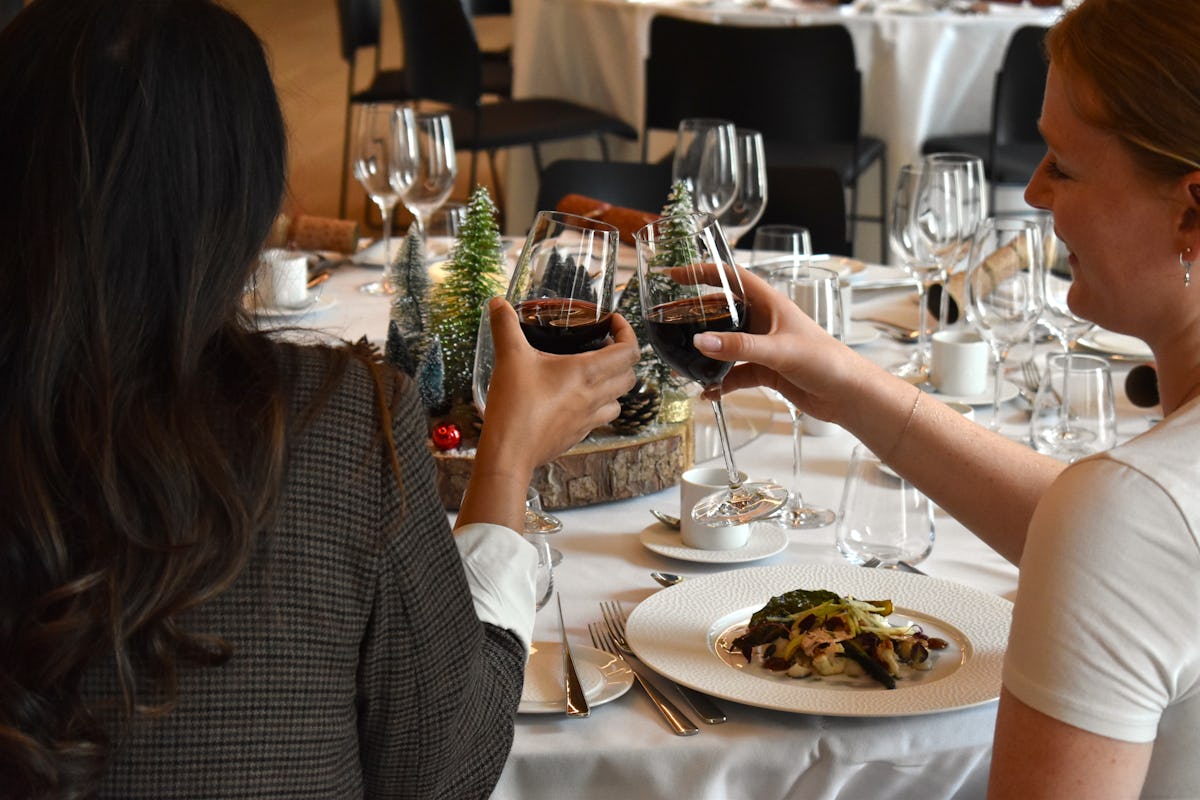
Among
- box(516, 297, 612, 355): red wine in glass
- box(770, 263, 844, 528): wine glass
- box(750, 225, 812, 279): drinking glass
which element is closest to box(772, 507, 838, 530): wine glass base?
box(770, 263, 844, 528): wine glass

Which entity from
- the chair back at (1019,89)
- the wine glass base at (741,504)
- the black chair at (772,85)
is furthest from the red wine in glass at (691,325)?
the chair back at (1019,89)

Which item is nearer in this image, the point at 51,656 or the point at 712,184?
the point at 51,656

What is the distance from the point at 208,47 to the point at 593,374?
45 cm

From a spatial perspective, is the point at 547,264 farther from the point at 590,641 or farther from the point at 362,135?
the point at 362,135

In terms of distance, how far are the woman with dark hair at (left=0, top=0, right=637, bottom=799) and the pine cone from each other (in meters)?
0.68

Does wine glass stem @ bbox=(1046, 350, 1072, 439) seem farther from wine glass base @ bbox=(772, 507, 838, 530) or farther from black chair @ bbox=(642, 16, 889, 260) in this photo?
black chair @ bbox=(642, 16, 889, 260)

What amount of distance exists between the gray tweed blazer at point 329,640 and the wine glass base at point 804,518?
65 centimetres

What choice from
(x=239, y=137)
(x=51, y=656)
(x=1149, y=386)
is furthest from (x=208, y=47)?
(x=1149, y=386)

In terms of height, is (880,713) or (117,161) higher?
(117,161)

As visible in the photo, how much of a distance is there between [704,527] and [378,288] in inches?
50.4

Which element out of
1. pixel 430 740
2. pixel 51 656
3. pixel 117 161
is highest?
pixel 117 161

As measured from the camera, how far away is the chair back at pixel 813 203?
10.2 feet

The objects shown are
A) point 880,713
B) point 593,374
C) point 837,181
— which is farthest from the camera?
point 837,181

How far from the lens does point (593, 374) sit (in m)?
1.18
